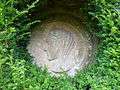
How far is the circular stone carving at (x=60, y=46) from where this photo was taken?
3906mm

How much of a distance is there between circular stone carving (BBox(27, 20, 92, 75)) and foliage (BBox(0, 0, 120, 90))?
23 centimetres

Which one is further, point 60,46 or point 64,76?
point 60,46

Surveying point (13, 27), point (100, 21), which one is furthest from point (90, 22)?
point (13, 27)

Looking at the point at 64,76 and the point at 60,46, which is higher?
the point at 60,46

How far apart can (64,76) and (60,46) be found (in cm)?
48

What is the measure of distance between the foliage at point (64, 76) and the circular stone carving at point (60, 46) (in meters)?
0.23

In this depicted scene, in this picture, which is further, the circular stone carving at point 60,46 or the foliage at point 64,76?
the circular stone carving at point 60,46

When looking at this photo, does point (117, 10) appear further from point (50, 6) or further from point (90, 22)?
point (50, 6)

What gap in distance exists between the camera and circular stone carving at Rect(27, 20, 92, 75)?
391 cm

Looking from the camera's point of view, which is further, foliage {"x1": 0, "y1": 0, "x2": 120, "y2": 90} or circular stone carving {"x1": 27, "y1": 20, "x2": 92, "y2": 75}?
circular stone carving {"x1": 27, "y1": 20, "x2": 92, "y2": 75}

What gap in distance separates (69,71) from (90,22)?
1.81 ft

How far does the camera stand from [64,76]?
362 centimetres

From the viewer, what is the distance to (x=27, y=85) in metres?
2.90

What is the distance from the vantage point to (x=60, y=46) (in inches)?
157
